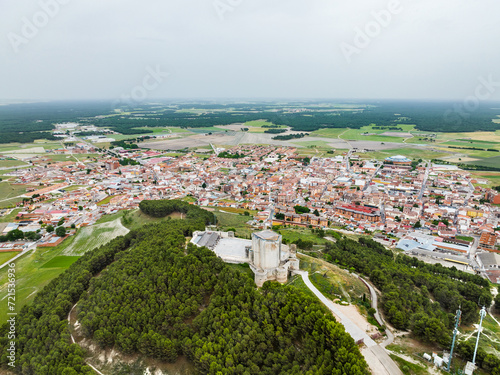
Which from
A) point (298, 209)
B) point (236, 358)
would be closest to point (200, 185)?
point (298, 209)

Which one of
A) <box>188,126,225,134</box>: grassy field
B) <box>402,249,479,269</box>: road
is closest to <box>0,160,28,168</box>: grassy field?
<box>188,126,225,134</box>: grassy field

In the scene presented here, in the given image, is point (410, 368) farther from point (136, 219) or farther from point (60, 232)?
point (60, 232)

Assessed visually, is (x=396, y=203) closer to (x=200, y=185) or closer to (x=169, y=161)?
(x=200, y=185)

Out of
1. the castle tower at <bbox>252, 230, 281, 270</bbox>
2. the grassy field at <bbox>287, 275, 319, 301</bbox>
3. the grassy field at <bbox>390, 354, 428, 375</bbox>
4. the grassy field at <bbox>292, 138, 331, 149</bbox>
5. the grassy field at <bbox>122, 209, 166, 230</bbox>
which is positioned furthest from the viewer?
the grassy field at <bbox>292, 138, 331, 149</bbox>

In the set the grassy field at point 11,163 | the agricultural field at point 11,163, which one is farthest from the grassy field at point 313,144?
the grassy field at point 11,163

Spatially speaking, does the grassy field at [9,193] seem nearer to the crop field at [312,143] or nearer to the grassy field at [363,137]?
the crop field at [312,143]

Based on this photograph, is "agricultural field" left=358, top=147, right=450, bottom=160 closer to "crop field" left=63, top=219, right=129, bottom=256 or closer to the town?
the town
